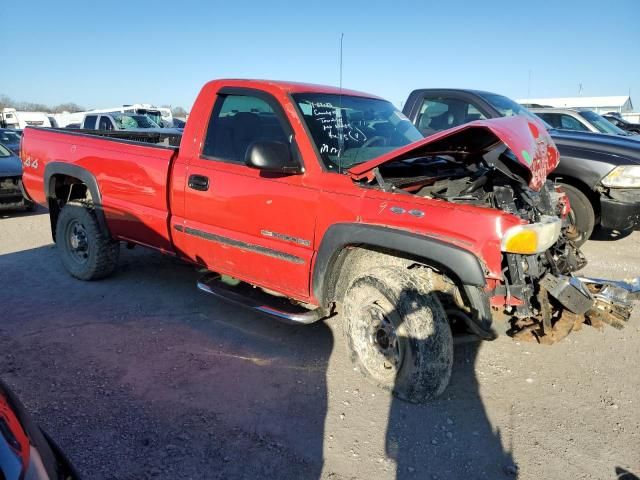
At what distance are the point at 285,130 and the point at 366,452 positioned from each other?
7.06ft

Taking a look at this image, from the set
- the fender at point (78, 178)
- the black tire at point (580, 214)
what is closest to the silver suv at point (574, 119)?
the black tire at point (580, 214)

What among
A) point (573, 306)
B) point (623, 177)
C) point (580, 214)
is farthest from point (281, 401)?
point (623, 177)

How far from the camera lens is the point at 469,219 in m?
2.71

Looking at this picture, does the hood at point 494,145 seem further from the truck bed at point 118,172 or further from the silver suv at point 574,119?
the silver suv at point 574,119

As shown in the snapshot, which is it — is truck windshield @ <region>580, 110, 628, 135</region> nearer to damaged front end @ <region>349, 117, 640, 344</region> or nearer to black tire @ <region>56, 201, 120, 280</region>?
damaged front end @ <region>349, 117, 640, 344</region>

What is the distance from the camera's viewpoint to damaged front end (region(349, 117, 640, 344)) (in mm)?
2811

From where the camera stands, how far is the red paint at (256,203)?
2.78 meters

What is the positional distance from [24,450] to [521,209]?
2.89 meters

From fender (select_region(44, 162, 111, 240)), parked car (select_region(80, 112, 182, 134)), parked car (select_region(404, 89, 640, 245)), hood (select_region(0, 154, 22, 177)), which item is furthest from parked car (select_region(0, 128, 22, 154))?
parked car (select_region(404, 89, 640, 245))

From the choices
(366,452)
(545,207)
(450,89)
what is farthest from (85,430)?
(450,89)

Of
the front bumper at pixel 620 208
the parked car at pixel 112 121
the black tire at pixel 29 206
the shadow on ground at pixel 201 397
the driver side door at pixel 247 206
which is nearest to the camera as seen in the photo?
the shadow on ground at pixel 201 397

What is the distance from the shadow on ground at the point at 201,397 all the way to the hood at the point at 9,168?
205 inches

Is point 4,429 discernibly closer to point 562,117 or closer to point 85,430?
point 85,430

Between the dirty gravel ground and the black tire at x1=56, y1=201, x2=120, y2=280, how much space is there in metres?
0.51
